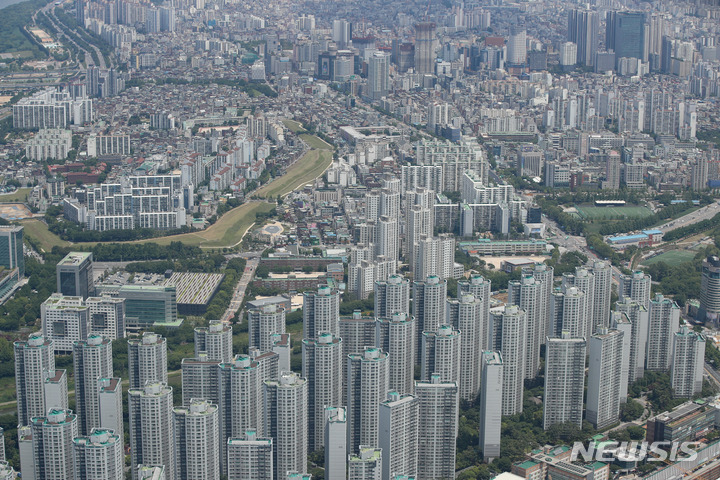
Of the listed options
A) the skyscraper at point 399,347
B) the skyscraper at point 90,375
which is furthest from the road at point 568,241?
the skyscraper at point 90,375

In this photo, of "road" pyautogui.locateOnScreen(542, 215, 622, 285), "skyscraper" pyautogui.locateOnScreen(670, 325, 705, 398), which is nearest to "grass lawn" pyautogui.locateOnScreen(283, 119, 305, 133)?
"road" pyautogui.locateOnScreen(542, 215, 622, 285)

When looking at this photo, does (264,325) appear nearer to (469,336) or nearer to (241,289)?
(469,336)

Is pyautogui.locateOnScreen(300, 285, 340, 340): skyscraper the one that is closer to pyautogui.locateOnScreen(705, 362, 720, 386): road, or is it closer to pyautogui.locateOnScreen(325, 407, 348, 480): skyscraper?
pyautogui.locateOnScreen(325, 407, 348, 480): skyscraper

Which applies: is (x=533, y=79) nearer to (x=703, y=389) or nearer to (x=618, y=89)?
(x=618, y=89)

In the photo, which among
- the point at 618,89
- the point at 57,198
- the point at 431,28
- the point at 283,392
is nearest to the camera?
the point at 283,392

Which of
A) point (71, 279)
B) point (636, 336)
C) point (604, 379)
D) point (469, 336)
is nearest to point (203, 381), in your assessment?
point (469, 336)

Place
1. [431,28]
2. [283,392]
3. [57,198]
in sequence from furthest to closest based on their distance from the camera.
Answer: [431,28] → [57,198] → [283,392]

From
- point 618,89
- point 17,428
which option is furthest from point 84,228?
point 618,89

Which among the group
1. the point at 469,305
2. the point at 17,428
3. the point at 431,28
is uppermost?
the point at 431,28
